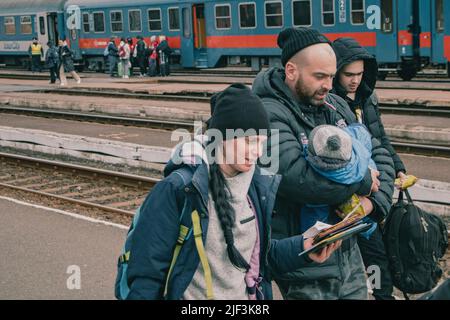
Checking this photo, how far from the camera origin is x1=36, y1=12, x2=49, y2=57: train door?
38.8 meters

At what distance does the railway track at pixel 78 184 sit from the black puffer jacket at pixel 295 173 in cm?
546

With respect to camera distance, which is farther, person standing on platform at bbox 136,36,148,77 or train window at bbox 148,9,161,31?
train window at bbox 148,9,161,31

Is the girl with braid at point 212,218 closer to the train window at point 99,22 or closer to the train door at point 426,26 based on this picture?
the train door at point 426,26

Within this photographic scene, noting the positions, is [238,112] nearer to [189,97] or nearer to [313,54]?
[313,54]

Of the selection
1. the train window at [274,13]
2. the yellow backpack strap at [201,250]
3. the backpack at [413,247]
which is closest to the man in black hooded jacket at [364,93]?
the backpack at [413,247]

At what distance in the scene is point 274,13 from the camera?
27.0 m

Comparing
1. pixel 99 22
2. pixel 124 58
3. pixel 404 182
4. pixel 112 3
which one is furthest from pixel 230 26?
pixel 404 182

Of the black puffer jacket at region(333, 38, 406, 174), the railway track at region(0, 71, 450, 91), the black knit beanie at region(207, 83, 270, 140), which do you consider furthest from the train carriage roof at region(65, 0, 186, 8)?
the black knit beanie at region(207, 83, 270, 140)

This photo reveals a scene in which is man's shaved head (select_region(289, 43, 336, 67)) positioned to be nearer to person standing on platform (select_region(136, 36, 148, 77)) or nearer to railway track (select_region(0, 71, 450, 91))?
railway track (select_region(0, 71, 450, 91))

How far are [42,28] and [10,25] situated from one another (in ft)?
8.40

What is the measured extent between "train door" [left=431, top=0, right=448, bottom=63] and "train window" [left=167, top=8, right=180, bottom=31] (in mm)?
11340

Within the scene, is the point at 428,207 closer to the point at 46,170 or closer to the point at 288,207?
the point at 288,207

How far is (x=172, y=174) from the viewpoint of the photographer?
10.3 ft
